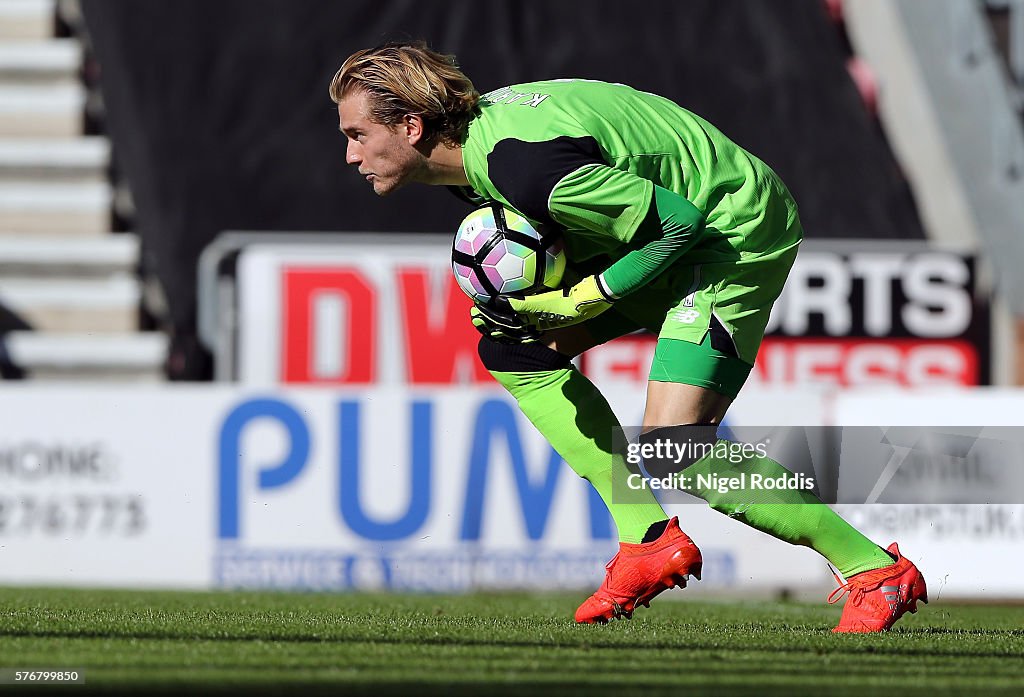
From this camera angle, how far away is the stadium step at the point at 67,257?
36.9ft

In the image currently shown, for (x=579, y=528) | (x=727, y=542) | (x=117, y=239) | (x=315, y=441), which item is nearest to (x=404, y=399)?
(x=315, y=441)

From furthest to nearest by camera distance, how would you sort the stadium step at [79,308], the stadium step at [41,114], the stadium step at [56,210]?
the stadium step at [41,114], the stadium step at [56,210], the stadium step at [79,308]

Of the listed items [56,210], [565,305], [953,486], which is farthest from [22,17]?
[565,305]

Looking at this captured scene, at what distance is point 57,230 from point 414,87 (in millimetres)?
8013

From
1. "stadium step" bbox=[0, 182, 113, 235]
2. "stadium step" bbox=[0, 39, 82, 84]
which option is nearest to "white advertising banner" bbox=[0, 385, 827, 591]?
"stadium step" bbox=[0, 182, 113, 235]

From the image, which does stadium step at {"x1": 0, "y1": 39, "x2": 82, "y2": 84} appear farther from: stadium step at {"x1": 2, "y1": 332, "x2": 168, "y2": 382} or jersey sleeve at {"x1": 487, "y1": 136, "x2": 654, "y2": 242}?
jersey sleeve at {"x1": 487, "y1": 136, "x2": 654, "y2": 242}

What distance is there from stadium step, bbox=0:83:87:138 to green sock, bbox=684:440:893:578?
856 cm

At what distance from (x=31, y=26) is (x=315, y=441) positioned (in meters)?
5.43

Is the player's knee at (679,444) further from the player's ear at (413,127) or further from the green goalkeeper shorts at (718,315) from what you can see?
the player's ear at (413,127)

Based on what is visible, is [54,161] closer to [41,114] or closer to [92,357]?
[41,114]

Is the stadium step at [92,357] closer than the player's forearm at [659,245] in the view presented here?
No

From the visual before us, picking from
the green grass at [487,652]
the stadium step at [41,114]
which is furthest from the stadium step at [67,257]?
the green grass at [487,652]

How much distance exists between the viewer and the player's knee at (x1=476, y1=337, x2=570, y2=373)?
4.42 meters

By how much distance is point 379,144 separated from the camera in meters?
4.11
